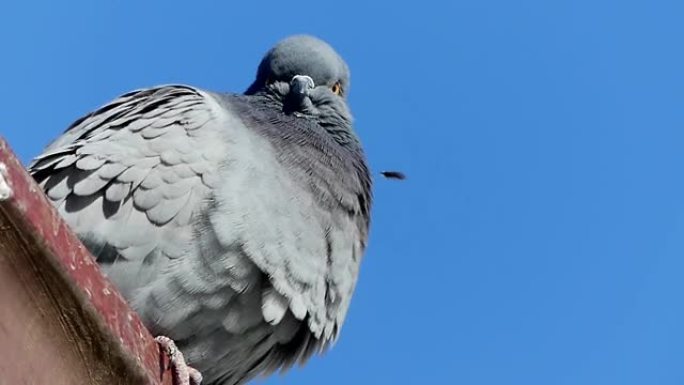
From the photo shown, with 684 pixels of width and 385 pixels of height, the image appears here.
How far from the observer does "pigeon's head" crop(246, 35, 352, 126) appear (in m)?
6.90

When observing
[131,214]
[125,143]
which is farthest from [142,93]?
[131,214]

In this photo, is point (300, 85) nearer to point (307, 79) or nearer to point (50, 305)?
point (307, 79)

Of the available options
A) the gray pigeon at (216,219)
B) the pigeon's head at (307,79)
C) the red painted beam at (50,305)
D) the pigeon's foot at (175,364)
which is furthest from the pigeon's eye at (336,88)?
the red painted beam at (50,305)

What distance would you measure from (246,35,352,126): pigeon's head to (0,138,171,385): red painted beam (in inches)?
132

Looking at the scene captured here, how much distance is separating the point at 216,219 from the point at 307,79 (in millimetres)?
1999

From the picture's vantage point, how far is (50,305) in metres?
3.29

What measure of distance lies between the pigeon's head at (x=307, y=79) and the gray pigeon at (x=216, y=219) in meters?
0.51

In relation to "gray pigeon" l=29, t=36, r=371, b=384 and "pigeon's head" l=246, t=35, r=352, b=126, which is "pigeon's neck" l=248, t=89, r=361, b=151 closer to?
"pigeon's head" l=246, t=35, r=352, b=126

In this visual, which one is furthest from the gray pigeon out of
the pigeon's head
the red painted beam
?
the red painted beam

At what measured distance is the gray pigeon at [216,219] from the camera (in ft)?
17.2

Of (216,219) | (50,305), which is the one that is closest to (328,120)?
(216,219)

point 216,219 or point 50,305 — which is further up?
point 50,305

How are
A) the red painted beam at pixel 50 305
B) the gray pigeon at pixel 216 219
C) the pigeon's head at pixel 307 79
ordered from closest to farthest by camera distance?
the red painted beam at pixel 50 305 → the gray pigeon at pixel 216 219 → the pigeon's head at pixel 307 79

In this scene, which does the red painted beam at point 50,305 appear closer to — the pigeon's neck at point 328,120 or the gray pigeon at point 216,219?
the gray pigeon at point 216,219
